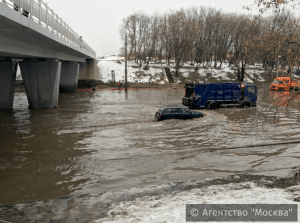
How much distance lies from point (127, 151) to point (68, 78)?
33.5 metres

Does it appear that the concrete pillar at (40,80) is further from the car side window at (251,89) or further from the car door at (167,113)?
the car side window at (251,89)

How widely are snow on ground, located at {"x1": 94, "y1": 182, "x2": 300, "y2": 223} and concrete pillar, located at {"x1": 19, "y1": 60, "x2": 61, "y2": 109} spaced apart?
65.9 feet

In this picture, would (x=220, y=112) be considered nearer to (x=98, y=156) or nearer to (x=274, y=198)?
(x=98, y=156)

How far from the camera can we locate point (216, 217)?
17.3ft

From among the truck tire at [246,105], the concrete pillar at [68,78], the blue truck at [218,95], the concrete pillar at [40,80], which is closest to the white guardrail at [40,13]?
the concrete pillar at [40,80]

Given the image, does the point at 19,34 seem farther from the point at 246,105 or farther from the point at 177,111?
the point at 246,105

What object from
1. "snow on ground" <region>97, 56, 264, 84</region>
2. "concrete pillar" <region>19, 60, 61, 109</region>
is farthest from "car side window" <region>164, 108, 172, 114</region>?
"snow on ground" <region>97, 56, 264, 84</region>

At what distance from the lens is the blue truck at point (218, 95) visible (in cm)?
2344

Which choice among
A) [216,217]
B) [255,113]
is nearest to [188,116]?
[255,113]

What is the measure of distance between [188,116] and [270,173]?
379 inches

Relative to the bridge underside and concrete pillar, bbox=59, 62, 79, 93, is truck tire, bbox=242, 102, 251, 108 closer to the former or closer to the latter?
the bridge underside

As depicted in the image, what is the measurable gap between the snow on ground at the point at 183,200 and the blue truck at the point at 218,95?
16507 mm

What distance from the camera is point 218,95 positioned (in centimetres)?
2395

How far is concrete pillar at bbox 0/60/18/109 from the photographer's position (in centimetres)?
2366
